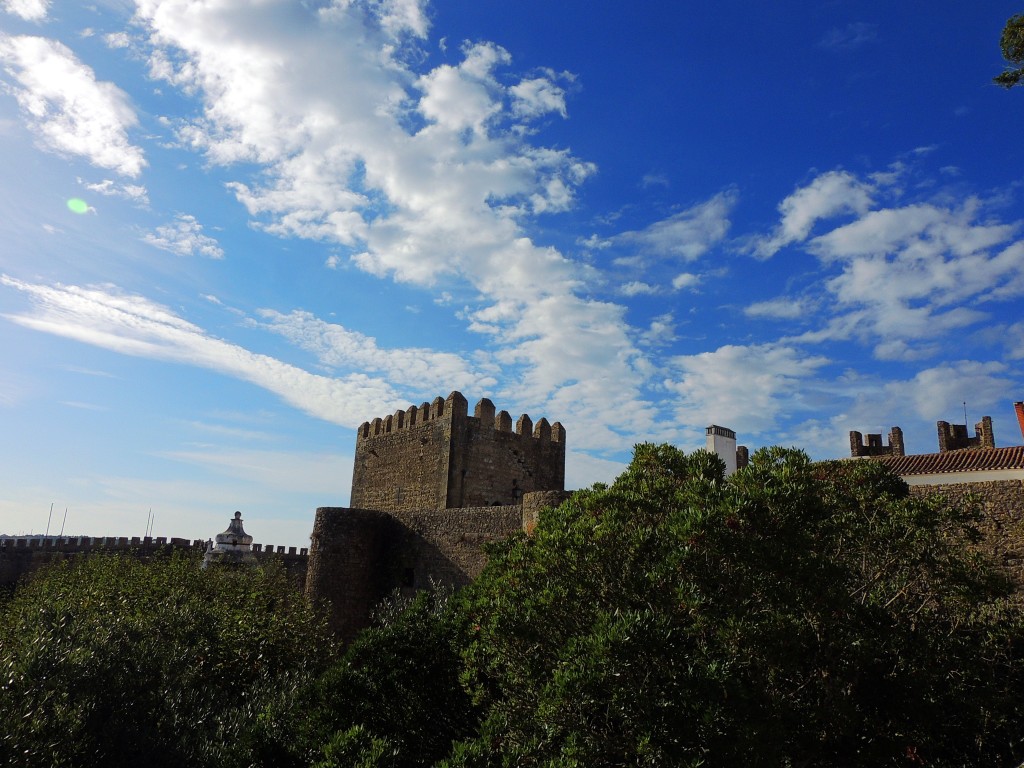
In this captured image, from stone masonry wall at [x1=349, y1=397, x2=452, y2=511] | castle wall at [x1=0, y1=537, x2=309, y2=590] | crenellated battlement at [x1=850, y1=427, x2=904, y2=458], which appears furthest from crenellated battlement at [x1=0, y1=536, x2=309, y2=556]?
crenellated battlement at [x1=850, y1=427, x2=904, y2=458]

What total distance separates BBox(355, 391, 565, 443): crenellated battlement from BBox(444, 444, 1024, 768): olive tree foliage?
11919mm

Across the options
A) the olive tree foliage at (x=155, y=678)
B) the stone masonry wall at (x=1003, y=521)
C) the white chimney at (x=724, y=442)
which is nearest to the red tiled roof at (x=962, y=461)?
the white chimney at (x=724, y=442)

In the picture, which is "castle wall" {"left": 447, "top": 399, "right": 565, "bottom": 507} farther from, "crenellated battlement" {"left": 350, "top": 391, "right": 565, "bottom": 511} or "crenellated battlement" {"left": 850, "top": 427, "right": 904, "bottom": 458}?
"crenellated battlement" {"left": 850, "top": 427, "right": 904, "bottom": 458}

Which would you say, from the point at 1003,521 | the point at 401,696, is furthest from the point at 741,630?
the point at 1003,521

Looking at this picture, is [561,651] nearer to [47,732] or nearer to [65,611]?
[47,732]

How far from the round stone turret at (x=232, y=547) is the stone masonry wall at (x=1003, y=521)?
17020mm

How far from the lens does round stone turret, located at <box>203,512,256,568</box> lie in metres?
20.2

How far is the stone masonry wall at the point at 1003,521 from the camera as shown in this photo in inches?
434

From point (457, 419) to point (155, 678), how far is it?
1235 centimetres

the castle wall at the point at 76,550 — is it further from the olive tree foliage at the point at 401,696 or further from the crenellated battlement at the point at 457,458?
the olive tree foliage at the point at 401,696

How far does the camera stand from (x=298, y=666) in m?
12.6

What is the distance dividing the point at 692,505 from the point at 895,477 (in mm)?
4174

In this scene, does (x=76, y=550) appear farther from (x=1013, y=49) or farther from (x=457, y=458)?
(x=1013, y=49)

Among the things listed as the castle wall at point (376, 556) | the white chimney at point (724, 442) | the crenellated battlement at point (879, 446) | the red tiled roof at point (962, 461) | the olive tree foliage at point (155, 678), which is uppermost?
the crenellated battlement at point (879, 446)
